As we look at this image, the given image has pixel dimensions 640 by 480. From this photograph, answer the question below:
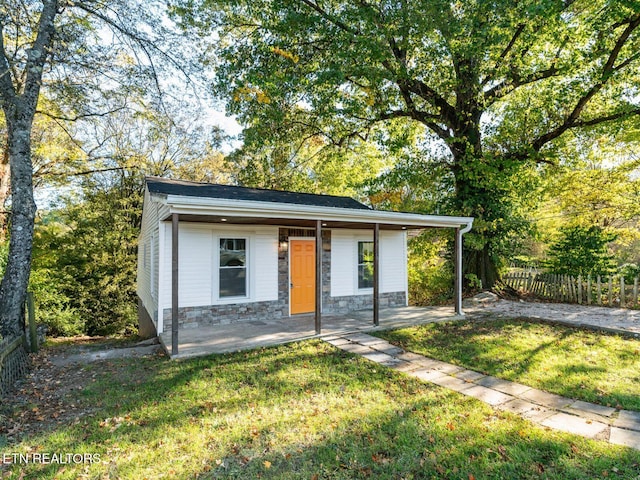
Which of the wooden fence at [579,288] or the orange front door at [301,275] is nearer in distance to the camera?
the orange front door at [301,275]

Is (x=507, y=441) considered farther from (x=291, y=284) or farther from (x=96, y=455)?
(x=291, y=284)

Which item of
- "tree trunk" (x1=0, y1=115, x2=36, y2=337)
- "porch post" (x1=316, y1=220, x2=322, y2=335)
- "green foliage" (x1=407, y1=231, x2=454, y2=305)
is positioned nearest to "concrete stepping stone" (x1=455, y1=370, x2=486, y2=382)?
"porch post" (x1=316, y1=220, x2=322, y2=335)

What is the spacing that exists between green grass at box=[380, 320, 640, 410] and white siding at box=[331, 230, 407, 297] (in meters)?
2.62

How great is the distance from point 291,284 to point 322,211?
9.60 feet

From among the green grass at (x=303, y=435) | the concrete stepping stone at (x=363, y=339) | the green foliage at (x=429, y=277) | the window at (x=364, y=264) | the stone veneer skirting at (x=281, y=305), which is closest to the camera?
the green grass at (x=303, y=435)

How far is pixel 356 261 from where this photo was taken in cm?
1000

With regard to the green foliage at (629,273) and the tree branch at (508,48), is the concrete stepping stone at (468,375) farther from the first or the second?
the green foliage at (629,273)

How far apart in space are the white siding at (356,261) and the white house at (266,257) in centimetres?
3

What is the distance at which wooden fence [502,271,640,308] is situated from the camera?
987 centimetres

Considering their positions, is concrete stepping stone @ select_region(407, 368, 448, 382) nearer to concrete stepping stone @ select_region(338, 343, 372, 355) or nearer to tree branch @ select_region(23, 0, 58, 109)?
concrete stepping stone @ select_region(338, 343, 372, 355)

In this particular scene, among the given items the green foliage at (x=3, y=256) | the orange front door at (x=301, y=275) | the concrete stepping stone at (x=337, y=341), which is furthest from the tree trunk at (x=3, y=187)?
the concrete stepping stone at (x=337, y=341)

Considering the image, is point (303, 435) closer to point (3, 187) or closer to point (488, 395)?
point (488, 395)

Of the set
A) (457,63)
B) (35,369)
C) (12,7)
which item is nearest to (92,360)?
(35,369)

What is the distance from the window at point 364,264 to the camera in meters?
10.1
